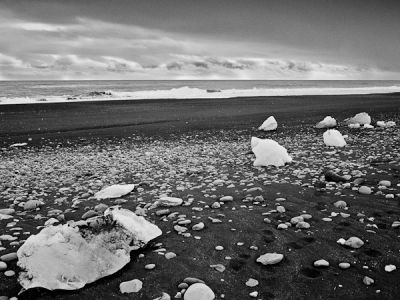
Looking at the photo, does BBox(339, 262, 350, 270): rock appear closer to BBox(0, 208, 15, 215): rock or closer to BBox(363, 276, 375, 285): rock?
BBox(363, 276, 375, 285): rock

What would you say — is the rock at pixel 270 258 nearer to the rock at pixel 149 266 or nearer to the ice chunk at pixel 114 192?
the rock at pixel 149 266

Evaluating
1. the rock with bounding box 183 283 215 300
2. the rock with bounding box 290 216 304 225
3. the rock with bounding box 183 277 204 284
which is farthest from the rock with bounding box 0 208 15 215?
the rock with bounding box 290 216 304 225

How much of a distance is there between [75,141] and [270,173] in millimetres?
8109

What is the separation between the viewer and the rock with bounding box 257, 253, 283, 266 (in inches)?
153

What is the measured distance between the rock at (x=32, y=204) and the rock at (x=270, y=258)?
393cm

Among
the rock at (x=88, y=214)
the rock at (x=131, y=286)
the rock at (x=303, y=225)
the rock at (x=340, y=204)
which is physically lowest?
the rock at (x=131, y=286)

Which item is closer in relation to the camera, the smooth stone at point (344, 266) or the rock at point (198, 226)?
the smooth stone at point (344, 266)

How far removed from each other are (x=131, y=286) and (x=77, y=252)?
718mm

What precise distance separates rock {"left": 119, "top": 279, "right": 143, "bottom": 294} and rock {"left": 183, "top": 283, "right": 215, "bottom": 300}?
522 mm

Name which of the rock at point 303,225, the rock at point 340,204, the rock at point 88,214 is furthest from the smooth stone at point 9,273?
the rock at point 340,204

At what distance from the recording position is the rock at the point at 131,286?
3.47 meters

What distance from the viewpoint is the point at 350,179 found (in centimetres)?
677

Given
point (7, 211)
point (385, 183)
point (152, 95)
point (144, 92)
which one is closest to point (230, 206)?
point (385, 183)

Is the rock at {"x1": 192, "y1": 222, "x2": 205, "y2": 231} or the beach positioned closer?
the beach
